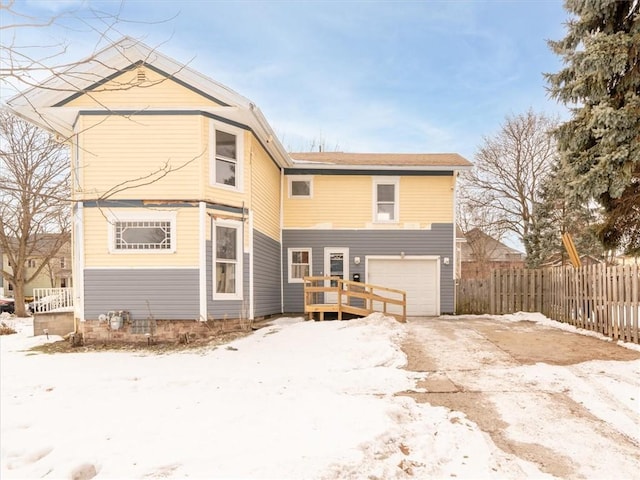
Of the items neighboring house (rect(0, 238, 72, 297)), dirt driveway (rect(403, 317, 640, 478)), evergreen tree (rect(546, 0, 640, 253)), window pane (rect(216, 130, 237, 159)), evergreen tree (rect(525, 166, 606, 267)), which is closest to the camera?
dirt driveway (rect(403, 317, 640, 478))

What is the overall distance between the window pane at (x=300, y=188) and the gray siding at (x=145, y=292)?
535 centimetres

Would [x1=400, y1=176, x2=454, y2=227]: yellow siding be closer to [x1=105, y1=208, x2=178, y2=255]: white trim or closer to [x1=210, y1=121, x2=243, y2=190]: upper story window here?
[x1=210, y1=121, x2=243, y2=190]: upper story window

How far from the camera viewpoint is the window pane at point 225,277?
8.95m

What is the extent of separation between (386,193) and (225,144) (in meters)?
6.03

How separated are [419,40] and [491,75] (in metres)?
5.47

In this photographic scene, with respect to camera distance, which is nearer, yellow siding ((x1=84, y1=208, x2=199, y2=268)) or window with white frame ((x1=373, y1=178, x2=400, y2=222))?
yellow siding ((x1=84, y1=208, x2=199, y2=268))

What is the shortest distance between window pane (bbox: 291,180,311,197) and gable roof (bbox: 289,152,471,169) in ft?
2.02

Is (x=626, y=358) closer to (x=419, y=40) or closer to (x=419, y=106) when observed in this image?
(x=419, y=40)

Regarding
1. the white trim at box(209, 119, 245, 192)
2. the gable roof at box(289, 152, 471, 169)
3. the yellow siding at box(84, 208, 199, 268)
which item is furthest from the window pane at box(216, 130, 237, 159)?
the gable roof at box(289, 152, 471, 169)

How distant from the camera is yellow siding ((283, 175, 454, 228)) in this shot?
12.8 m

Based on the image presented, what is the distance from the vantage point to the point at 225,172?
931 centimetres

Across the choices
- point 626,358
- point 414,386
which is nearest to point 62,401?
point 414,386

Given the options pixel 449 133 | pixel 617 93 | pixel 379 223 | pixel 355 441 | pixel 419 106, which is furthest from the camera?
pixel 449 133

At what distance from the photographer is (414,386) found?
4742 millimetres
